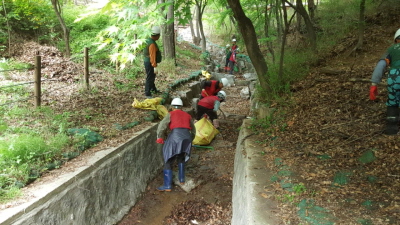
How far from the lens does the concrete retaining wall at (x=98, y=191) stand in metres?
3.11

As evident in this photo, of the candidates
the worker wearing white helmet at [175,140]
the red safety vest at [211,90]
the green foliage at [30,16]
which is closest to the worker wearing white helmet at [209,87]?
the red safety vest at [211,90]

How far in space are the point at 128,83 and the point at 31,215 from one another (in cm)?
639

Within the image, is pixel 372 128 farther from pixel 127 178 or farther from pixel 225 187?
pixel 127 178

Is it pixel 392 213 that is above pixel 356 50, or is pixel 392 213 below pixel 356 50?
below

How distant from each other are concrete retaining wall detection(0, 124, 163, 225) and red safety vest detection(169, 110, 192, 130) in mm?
768

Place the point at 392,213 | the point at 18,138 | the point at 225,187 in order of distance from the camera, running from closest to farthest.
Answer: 1. the point at 392,213
2. the point at 18,138
3. the point at 225,187

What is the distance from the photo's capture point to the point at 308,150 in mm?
4348

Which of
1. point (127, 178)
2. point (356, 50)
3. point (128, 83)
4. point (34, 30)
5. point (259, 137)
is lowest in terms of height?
point (127, 178)

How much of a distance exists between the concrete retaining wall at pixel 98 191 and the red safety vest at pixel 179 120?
30.2 inches

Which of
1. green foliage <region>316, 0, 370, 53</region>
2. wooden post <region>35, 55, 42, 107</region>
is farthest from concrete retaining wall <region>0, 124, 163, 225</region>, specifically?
green foliage <region>316, 0, 370, 53</region>

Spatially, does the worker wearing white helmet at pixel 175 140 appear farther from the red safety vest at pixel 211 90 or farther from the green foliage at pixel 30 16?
the green foliage at pixel 30 16

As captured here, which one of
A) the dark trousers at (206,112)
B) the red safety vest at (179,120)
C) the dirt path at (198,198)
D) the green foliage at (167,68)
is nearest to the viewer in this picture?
the dirt path at (198,198)

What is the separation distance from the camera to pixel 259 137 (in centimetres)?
534

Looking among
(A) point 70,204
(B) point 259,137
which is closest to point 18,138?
(A) point 70,204
